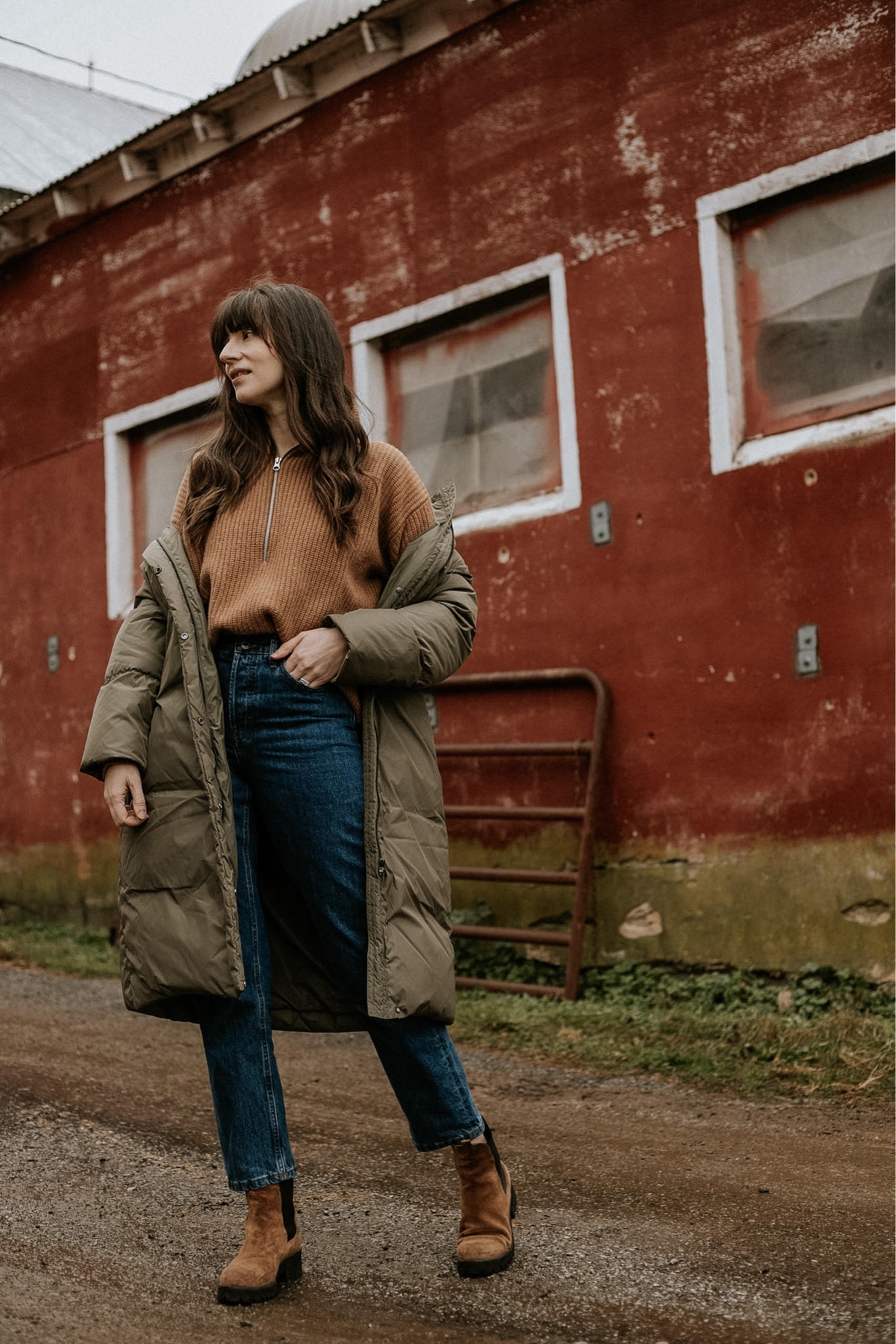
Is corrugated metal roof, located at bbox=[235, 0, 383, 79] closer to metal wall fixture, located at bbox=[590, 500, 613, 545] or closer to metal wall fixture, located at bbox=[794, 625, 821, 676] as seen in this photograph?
metal wall fixture, located at bbox=[590, 500, 613, 545]

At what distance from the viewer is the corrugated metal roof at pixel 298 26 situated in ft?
36.5

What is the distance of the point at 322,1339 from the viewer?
2.20 m

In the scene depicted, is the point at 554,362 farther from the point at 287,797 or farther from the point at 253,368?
the point at 287,797

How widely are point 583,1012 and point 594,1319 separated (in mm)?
2833

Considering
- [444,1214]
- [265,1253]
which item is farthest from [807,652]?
[265,1253]

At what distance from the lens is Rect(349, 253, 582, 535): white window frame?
228 inches

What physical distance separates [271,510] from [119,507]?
580 cm

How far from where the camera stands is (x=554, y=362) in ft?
19.6

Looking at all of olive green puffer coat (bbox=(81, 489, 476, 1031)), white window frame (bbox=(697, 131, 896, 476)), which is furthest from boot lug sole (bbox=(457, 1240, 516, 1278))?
white window frame (bbox=(697, 131, 896, 476))

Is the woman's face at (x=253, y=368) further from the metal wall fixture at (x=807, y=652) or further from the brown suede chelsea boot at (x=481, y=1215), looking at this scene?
the metal wall fixture at (x=807, y=652)

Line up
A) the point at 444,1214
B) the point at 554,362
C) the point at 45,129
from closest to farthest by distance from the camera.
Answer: the point at 444,1214
the point at 554,362
the point at 45,129

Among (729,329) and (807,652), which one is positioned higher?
(729,329)

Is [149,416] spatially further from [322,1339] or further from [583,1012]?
[322,1339]

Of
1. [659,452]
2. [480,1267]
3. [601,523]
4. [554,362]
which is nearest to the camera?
[480,1267]
